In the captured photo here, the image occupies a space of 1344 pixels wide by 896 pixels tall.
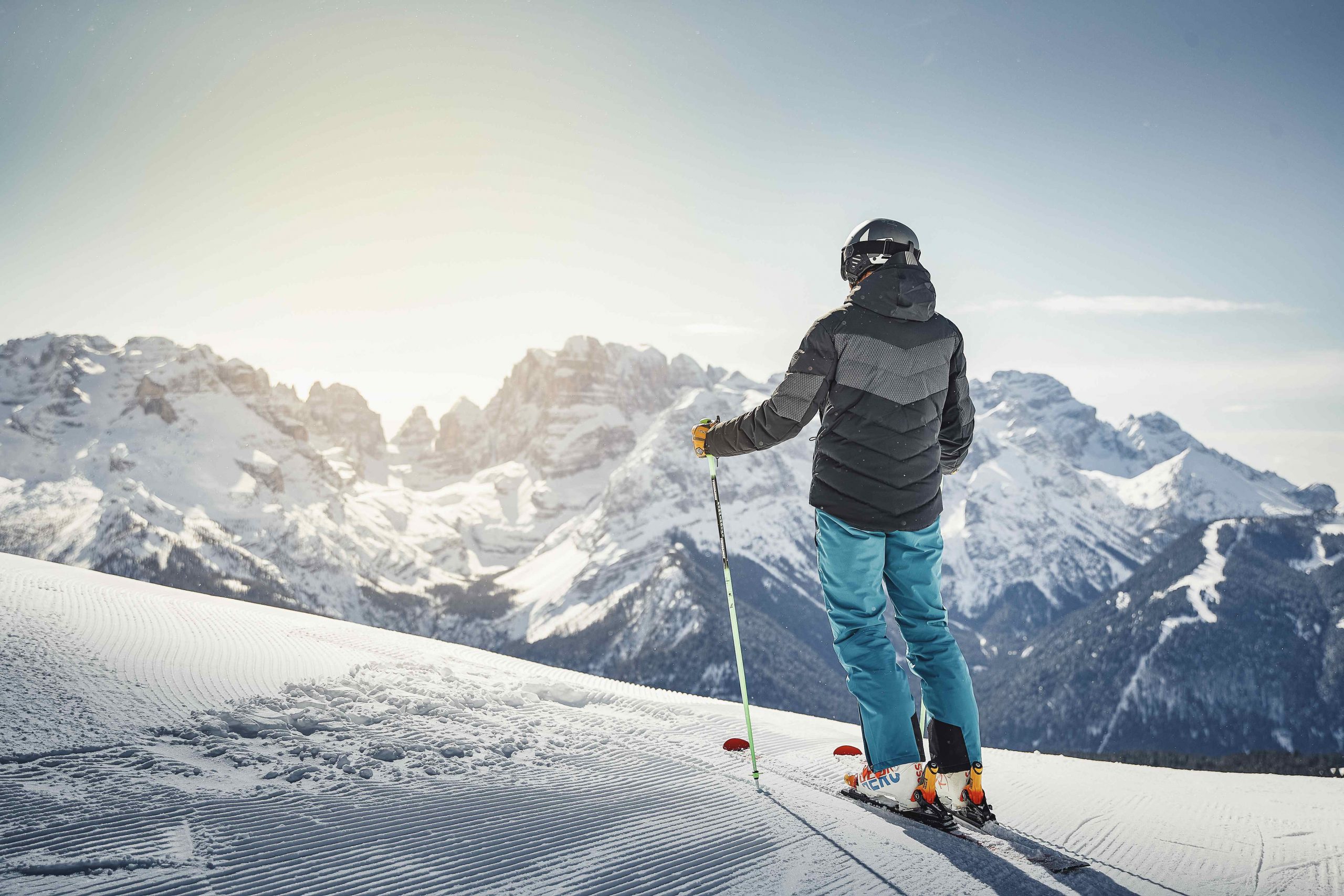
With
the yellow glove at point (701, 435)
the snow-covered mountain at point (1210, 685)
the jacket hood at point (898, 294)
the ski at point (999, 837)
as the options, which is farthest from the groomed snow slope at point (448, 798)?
the snow-covered mountain at point (1210, 685)

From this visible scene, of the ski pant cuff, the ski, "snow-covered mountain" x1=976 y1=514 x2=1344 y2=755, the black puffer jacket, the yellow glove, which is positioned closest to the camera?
the ski

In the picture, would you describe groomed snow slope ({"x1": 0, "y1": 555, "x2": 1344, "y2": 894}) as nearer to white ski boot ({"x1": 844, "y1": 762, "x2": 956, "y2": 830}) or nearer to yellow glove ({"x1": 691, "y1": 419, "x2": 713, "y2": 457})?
white ski boot ({"x1": 844, "y1": 762, "x2": 956, "y2": 830})

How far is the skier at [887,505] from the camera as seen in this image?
455 cm

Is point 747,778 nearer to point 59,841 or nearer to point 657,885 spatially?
point 657,885

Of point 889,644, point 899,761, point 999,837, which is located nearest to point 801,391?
point 889,644

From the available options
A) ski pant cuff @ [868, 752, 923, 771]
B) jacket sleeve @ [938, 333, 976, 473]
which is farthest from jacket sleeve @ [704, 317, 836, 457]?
ski pant cuff @ [868, 752, 923, 771]

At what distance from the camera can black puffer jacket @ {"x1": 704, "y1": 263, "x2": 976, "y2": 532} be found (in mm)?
4633

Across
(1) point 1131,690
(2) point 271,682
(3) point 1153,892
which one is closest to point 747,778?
(3) point 1153,892

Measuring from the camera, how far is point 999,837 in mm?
4344

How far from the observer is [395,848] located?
3.37m

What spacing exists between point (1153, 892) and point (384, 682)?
5071 millimetres

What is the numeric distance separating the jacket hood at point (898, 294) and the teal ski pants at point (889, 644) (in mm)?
1357

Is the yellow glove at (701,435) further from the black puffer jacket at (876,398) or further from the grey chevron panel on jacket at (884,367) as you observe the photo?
the grey chevron panel on jacket at (884,367)

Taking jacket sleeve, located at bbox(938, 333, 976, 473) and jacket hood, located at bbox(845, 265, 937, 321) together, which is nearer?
jacket hood, located at bbox(845, 265, 937, 321)
